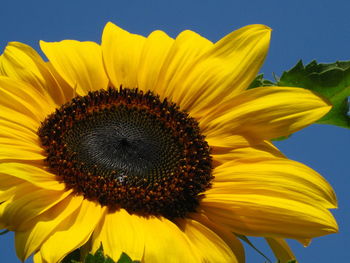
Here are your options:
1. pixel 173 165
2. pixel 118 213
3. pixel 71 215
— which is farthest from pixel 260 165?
pixel 71 215

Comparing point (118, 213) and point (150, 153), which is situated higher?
point (150, 153)

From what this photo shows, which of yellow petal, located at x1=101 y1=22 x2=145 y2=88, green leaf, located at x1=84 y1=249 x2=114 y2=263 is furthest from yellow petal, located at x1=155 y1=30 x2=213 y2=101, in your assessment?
green leaf, located at x1=84 y1=249 x2=114 y2=263

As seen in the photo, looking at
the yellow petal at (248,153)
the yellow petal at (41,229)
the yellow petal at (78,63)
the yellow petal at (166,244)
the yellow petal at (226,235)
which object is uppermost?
the yellow petal at (78,63)

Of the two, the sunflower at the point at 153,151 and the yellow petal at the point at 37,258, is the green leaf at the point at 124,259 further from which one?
the yellow petal at the point at 37,258

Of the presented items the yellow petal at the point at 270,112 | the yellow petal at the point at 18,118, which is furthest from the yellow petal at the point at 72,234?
the yellow petal at the point at 270,112

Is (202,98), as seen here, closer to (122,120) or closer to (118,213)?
(122,120)

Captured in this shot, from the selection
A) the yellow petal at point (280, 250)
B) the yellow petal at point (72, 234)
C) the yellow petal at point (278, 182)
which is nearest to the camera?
the yellow petal at point (72, 234)
